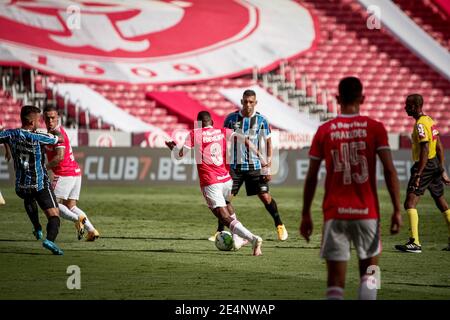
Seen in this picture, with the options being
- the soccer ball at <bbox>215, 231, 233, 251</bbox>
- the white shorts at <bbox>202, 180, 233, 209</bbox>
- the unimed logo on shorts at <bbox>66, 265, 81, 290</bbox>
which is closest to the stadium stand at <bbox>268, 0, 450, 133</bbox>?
the soccer ball at <bbox>215, 231, 233, 251</bbox>

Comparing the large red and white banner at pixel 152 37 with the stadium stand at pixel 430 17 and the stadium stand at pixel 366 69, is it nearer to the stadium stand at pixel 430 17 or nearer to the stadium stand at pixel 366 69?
the stadium stand at pixel 366 69

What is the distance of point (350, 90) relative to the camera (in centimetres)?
686

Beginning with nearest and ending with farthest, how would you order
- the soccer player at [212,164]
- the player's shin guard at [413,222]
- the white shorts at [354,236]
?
the white shorts at [354,236] < the soccer player at [212,164] < the player's shin guard at [413,222]

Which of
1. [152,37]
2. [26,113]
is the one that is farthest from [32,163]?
[152,37]

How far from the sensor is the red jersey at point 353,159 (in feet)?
22.7

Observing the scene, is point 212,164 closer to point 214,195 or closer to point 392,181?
point 214,195

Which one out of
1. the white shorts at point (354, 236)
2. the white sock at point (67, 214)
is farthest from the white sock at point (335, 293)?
the white sock at point (67, 214)

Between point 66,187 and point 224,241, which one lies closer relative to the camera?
point 224,241

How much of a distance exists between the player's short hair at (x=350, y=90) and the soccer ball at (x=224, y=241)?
18.2 feet

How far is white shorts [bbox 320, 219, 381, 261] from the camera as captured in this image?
6.84 m

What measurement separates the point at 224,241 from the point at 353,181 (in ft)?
17.8
